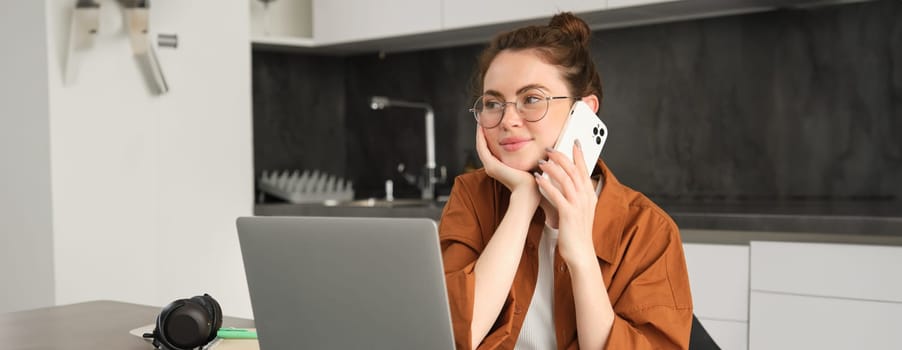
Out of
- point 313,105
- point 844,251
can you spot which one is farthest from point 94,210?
point 844,251

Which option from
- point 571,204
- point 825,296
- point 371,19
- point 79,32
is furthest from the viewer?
point 371,19

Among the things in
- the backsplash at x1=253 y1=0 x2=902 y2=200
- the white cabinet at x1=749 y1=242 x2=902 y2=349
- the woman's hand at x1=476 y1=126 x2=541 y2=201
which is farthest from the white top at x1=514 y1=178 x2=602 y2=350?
the backsplash at x1=253 y1=0 x2=902 y2=200

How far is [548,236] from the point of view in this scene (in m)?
1.45

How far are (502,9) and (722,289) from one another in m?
1.23

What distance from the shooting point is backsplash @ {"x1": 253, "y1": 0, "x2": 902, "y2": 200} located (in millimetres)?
2826

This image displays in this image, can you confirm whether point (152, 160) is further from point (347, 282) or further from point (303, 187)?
point (347, 282)

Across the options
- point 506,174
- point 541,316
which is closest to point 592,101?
point 506,174

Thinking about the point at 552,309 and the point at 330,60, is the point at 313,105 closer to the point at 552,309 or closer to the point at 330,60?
the point at 330,60

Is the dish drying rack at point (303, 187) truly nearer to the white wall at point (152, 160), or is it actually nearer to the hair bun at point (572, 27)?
the white wall at point (152, 160)

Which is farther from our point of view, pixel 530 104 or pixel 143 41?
pixel 143 41

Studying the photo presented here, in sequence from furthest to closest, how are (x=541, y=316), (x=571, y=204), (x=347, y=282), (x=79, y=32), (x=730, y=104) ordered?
1. (x=730, y=104)
2. (x=79, y=32)
3. (x=541, y=316)
4. (x=571, y=204)
5. (x=347, y=282)

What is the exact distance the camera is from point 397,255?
97cm

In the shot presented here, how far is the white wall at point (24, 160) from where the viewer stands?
2.96 meters

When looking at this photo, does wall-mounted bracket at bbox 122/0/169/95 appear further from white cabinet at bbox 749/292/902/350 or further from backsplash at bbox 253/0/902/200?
white cabinet at bbox 749/292/902/350
